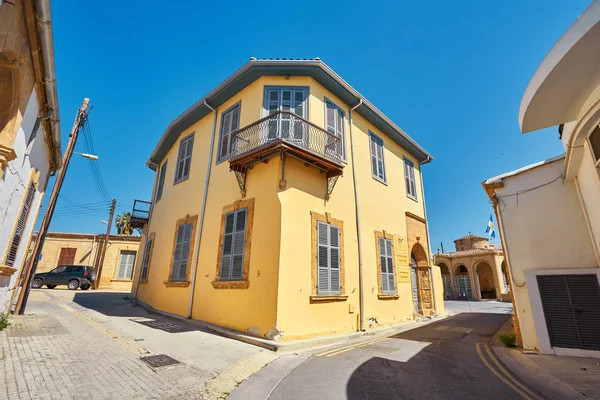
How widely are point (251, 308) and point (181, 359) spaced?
2.30m

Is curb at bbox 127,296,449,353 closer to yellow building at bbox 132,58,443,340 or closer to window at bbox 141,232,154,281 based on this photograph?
yellow building at bbox 132,58,443,340

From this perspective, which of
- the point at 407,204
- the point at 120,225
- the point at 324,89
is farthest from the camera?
the point at 120,225

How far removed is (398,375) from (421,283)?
9177 mm

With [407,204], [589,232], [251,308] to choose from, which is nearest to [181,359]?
[251,308]

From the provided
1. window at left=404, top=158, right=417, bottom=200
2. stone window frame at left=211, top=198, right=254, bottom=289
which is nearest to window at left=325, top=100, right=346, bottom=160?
stone window frame at left=211, top=198, right=254, bottom=289

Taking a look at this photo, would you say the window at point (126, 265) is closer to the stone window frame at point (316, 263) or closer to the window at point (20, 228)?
the window at point (20, 228)

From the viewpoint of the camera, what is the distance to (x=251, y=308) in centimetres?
737

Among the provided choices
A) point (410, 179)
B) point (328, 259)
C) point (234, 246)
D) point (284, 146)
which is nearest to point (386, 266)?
point (328, 259)

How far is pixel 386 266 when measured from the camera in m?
10.6

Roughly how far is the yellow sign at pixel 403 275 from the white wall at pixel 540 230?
4.56 metres

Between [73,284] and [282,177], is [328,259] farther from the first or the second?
[73,284]

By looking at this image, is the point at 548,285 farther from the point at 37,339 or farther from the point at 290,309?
the point at 37,339

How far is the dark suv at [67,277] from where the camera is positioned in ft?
64.7

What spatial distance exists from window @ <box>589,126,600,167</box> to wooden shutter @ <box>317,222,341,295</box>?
5736 millimetres
